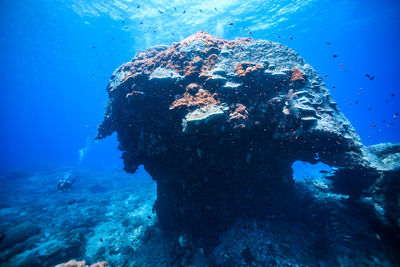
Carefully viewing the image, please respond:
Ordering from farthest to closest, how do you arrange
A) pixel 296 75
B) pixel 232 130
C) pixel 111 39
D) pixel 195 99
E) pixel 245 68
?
pixel 111 39 < pixel 245 68 < pixel 296 75 < pixel 195 99 < pixel 232 130

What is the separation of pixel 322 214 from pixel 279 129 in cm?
405

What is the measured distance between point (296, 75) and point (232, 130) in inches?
145

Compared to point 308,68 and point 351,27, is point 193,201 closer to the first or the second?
point 308,68

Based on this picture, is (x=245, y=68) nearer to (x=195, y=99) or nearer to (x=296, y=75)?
(x=296, y=75)

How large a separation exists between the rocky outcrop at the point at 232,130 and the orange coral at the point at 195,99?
0.12ft

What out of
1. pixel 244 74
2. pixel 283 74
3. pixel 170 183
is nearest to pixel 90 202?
pixel 170 183

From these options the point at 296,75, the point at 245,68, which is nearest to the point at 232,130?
the point at 245,68

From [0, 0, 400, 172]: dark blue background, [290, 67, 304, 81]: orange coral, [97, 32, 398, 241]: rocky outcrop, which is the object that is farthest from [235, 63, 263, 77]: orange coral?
[0, 0, 400, 172]: dark blue background

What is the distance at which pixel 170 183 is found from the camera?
24.5 feet

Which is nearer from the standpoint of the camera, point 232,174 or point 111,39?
point 232,174

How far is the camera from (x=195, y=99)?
5.89m

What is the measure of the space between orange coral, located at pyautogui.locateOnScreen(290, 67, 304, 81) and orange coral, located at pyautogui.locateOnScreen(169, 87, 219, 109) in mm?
3290

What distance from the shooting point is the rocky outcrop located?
5.34 metres

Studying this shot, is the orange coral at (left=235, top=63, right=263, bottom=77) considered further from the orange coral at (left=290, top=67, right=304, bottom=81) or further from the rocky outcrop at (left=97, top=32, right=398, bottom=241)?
the orange coral at (left=290, top=67, right=304, bottom=81)
